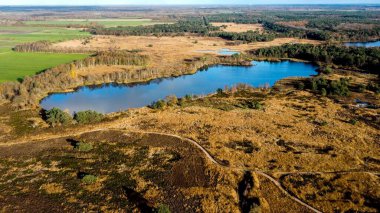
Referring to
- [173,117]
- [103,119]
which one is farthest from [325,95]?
[103,119]

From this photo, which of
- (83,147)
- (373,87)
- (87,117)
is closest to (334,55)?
(373,87)

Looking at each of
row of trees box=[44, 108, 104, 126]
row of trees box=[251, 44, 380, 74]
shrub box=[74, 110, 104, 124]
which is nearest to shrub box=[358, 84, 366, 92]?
row of trees box=[251, 44, 380, 74]

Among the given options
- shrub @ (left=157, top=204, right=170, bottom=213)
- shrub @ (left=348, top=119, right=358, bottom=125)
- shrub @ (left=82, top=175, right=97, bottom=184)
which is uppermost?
shrub @ (left=348, top=119, right=358, bottom=125)

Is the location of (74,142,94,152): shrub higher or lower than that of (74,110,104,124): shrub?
lower

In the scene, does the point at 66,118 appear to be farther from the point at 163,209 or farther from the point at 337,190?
the point at 337,190

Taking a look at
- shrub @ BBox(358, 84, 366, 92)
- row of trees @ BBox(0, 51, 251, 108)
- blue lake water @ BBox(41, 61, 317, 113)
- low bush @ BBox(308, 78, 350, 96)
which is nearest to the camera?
low bush @ BBox(308, 78, 350, 96)

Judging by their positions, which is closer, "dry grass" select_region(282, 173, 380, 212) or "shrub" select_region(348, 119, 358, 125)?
Result: "dry grass" select_region(282, 173, 380, 212)

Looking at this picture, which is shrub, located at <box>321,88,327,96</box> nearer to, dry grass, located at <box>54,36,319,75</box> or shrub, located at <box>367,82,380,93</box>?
shrub, located at <box>367,82,380,93</box>
